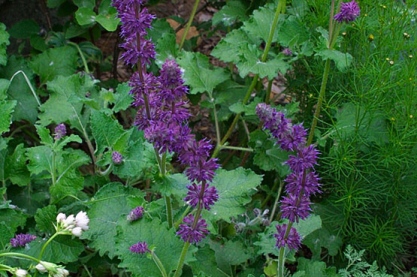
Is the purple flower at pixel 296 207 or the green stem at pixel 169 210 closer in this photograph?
the purple flower at pixel 296 207

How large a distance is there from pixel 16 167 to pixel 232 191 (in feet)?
3.22

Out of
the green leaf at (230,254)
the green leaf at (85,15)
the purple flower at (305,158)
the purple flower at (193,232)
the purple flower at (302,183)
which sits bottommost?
the green leaf at (230,254)

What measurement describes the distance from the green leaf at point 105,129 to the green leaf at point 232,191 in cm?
49

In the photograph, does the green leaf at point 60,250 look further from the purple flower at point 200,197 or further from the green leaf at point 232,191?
the purple flower at point 200,197

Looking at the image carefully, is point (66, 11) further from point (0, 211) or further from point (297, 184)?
point (297, 184)

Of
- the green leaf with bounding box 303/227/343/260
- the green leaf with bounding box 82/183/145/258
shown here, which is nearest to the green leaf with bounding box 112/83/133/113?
the green leaf with bounding box 82/183/145/258

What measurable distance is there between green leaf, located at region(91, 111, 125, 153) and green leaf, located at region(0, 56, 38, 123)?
26.2 inches

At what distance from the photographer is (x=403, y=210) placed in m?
2.76

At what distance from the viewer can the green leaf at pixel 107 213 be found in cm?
237

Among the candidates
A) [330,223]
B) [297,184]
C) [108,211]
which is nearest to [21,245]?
[108,211]

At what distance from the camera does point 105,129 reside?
2574 millimetres

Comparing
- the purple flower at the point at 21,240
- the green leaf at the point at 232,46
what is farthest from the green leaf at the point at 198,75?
the purple flower at the point at 21,240

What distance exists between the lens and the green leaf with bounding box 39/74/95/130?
2.81 metres

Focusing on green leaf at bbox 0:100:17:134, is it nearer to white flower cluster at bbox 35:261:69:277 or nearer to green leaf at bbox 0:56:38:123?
green leaf at bbox 0:56:38:123
